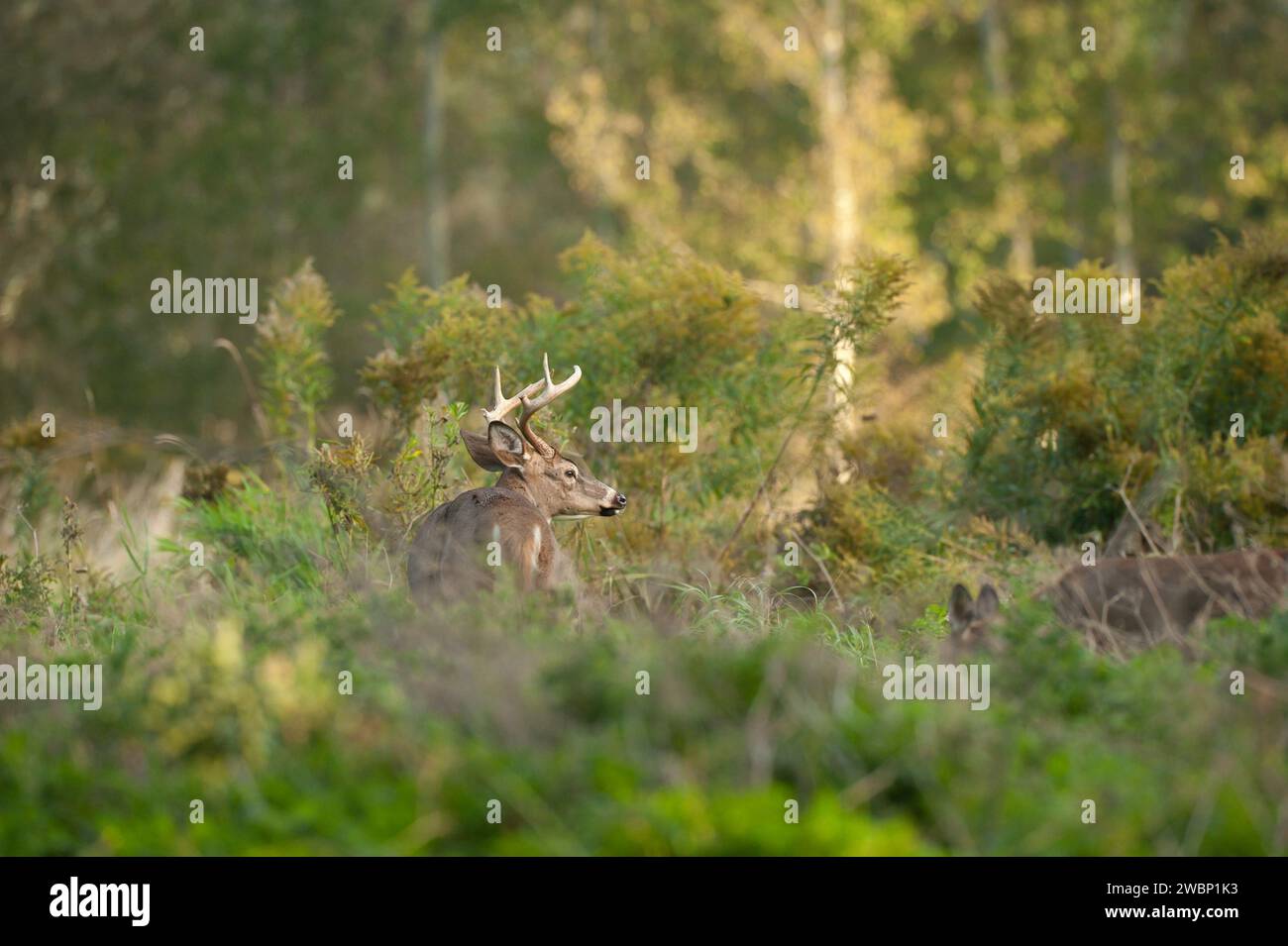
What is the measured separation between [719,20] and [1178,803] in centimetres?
2716

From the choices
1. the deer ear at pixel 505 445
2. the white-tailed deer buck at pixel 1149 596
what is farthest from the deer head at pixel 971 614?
the deer ear at pixel 505 445


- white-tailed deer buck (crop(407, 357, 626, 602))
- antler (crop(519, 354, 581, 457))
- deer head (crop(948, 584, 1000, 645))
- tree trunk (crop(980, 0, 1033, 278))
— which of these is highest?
tree trunk (crop(980, 0, 1033, 278))

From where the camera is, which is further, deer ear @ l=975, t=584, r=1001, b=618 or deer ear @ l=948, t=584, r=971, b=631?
deer ear @ l=948, t=584, r=971, b=631

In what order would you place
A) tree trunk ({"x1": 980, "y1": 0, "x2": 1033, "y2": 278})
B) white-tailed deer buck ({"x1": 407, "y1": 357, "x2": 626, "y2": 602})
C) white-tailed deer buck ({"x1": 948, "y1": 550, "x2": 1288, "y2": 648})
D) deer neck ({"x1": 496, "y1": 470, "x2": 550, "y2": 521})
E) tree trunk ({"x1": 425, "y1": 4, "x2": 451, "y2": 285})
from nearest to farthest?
1. white-tailed deer buck ({"x1": 948, "y1": 550, "x2": 1288, "y2": 648})
2. white-tailed deer buck ({"x1": 407, "y1": 357, "x2": 626, "y2": 602})
3. deer neck ({"x1": 496, "y1": 470, "x2": 550, "y2": 521})
4. tree trunk ({"x1": 980, "y1": 0, "x2": 1033, "y2": 278})
5. tree trunk ({"x1": 425, "y1": 4, "x2": 451, "y2": 285})

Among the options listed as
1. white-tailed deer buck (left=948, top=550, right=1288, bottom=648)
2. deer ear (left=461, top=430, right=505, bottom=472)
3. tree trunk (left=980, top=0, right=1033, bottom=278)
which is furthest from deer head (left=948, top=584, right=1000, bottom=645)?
tree trunk (left=980, top=0, right=1033, bottom=278)

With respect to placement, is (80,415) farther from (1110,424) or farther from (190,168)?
(1110,424)

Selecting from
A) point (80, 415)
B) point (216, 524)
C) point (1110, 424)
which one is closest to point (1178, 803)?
point (1110, 424)

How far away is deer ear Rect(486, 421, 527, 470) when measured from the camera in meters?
10.3

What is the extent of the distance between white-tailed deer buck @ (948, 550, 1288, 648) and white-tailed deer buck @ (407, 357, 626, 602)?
2.21 meters

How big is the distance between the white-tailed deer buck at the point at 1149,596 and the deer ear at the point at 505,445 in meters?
2.83

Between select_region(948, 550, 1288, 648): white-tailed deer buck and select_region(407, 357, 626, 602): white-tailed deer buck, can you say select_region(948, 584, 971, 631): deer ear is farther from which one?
select_region(407, 357, 626, 602): white-tailed deer buck

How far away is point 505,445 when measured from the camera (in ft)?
34.0

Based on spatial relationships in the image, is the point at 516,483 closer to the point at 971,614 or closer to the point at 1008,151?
the point at 971,614
